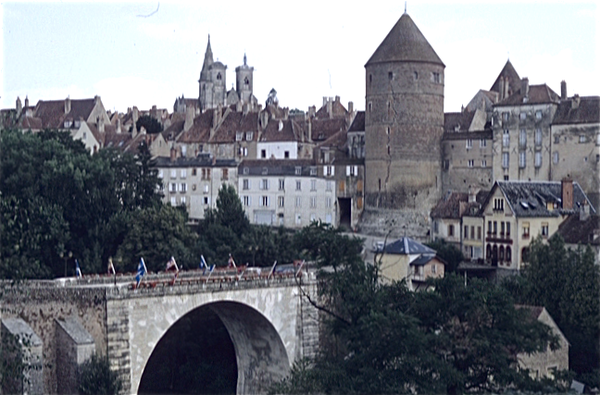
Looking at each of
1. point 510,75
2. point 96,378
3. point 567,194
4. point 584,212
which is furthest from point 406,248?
point 510,75

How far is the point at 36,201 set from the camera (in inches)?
1816

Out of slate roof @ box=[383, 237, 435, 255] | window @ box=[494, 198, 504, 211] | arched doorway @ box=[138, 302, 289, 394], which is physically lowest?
arched doorway @ box=[138, 302, 289, 394]

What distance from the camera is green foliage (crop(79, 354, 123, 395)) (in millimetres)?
28844

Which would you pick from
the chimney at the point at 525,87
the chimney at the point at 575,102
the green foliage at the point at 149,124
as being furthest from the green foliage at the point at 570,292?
the green foliage at the point at 149,124

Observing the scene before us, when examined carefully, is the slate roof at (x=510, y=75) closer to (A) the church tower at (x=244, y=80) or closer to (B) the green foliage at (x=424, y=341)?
(B) the green foliage at (x=424, y=341)

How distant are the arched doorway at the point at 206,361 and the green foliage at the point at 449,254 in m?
11.7

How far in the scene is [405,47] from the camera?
57969 mm

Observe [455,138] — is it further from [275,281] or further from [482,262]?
[275,281]

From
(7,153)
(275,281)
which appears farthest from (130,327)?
(7,153)

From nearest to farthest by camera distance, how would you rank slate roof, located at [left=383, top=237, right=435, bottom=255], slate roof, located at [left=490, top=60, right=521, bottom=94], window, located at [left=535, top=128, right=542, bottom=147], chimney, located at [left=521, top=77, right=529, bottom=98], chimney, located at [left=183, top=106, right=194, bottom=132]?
slate roof, located at [left=383, top=237, right=435, bottom=255]
window, located at [left=535, top=128, right=542, bottom=147]
chimney, located at [left=521, top=77, right=529, bottom=98]
slate roof, located at [left=490, top=60, right=521, bottom=94]
chimney, located at [left=183, top=106, right=194, bottom=132]

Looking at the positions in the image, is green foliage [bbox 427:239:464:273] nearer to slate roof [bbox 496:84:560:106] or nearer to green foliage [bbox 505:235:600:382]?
green foliage [bbox 505:235:600:382]

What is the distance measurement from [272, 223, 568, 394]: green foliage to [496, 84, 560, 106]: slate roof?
24350 millimetres

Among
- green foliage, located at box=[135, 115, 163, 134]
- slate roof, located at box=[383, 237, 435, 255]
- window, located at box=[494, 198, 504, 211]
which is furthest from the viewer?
green foliage, located at box=[135, 115, 163, 134]

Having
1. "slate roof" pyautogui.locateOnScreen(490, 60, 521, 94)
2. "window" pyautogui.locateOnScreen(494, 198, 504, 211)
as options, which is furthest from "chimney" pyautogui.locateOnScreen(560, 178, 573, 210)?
"slate roof" pyautogui.locateOnScreen(490, 60, 521, 94)
